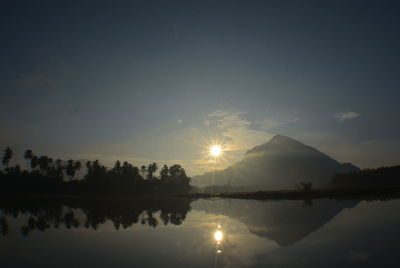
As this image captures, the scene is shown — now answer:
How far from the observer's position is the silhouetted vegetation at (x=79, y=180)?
13112 centimetres

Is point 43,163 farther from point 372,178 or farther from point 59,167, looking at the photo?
point 372,178

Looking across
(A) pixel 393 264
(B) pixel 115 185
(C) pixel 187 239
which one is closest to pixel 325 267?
(A) pixel 393 264

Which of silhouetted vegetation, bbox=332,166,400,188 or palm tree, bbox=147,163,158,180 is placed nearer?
silhouetted vegetation, bbox=332,166,400,188

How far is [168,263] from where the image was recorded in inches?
587

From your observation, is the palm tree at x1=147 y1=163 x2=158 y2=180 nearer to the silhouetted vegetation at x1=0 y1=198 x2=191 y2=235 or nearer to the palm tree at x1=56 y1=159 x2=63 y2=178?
the palm tree at x1=56 y1=159 x2=63 y2=178

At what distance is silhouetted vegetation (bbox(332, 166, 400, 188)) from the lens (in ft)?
448

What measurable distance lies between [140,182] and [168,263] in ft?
431

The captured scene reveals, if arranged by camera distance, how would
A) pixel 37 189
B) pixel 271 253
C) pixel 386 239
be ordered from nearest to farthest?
1. pixel 271 253
2. pixel 386 239
3. pixel 37 189

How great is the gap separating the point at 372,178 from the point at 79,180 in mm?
140212

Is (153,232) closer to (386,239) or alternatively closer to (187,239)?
(187,239)

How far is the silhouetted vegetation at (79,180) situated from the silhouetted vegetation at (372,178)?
79062 millimetres

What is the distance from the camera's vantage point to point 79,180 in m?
141

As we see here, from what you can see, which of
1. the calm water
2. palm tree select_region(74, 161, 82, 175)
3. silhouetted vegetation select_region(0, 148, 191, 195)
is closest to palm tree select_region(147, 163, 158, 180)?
silhouetted vegetation select_region(0, 148, 191, 195)

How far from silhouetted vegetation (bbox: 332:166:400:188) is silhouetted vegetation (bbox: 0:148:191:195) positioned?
259 feet
